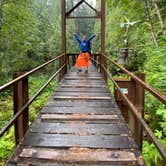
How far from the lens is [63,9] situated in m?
11.6

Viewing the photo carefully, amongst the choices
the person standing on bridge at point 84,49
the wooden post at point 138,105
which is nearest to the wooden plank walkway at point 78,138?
the wooden post at point 138,105

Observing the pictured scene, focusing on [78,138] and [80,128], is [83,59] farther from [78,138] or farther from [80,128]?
[78,138]

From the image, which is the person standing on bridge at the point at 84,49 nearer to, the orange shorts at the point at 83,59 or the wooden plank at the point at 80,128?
the orange shorts at the point at 83,59

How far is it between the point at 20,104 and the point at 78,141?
34.3 inches

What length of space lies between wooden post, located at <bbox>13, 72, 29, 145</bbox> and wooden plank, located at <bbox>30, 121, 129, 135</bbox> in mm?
268

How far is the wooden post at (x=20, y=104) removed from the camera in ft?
12.4

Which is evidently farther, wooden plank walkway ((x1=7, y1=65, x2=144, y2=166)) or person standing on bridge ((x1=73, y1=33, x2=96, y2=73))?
person standing on bridge ((x1=73, y1=33, x2=96, y2=73))

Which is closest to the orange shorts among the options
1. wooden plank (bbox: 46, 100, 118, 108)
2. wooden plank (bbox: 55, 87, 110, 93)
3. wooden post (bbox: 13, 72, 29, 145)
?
wooden plank (bbox: 55, 87, 110, 93)

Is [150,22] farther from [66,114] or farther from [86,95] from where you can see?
[66,114]

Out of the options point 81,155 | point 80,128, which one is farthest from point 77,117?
point 81,155

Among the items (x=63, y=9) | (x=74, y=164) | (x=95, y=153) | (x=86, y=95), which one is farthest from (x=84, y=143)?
(x=63, y=9)

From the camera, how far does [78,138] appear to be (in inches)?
158

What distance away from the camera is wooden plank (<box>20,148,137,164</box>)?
330cm

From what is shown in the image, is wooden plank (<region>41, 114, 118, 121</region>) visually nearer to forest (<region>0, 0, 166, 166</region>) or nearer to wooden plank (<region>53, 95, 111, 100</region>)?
forest (<region>0, 0, 166, 166</region>)
